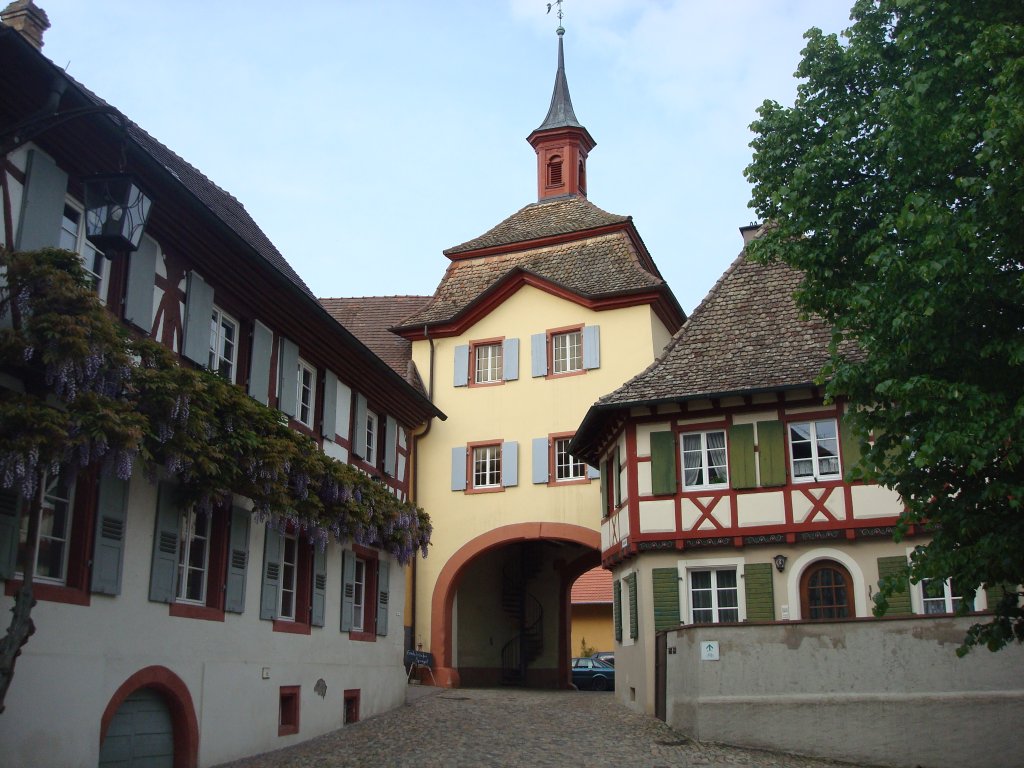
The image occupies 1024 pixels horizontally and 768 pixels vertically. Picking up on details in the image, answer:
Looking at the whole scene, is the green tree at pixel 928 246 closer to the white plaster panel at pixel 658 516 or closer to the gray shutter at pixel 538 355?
the white plaster panel at pixel 658 516

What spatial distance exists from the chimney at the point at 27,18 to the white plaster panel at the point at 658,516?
12.5 metres

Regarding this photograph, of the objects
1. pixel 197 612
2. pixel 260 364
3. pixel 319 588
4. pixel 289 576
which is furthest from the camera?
pixel 319 588

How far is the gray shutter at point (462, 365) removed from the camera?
2953cm

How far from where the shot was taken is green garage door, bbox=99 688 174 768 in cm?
1229

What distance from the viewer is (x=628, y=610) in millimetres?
21906

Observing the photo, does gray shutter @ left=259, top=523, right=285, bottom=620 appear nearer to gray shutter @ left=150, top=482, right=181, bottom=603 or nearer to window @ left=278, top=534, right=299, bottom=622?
window @ left=278, top=534, right=299, bottom=622

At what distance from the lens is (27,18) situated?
1438cm

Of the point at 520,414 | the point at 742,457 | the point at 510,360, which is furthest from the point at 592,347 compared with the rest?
the point at 742,457

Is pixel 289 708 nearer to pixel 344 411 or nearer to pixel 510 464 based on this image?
pixel 344 411

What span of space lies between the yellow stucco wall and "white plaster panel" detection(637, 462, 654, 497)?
20.3ft

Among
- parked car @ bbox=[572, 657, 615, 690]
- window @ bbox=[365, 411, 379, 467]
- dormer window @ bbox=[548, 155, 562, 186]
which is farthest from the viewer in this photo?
dormer window @ bbox=[548, 155, 562, 186]

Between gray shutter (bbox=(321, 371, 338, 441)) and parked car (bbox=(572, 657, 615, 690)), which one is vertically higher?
gray shutter (bbox=(321, 371, 338, 441))

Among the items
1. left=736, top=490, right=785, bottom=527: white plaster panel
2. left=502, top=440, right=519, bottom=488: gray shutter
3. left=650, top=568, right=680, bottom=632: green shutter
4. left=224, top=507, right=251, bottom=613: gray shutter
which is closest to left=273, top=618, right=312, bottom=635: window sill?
left=224, top=507, right=251, bottom=613: gray shutter

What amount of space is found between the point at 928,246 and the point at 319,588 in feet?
37.5
